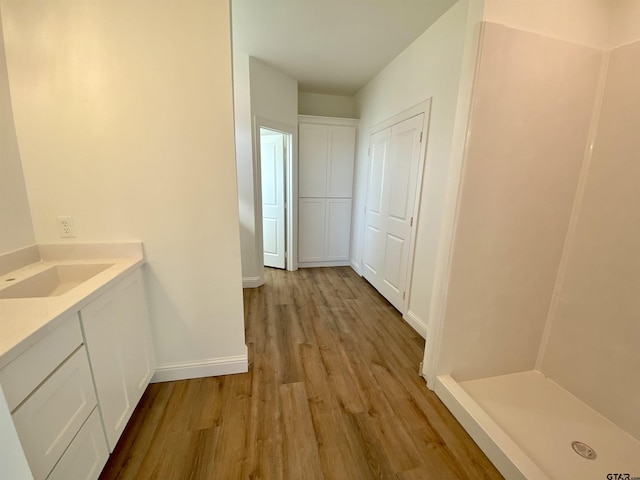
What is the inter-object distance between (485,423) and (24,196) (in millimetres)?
2714

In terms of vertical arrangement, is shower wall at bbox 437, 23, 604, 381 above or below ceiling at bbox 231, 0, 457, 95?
below

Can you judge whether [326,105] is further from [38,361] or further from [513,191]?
[38,361]

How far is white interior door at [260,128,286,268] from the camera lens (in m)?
3.52

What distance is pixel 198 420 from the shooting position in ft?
4.76

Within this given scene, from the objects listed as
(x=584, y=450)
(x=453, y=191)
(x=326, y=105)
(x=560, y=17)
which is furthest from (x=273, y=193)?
(x=584, y=450)

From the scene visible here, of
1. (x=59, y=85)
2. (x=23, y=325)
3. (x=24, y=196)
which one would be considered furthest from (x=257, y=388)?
A: (x=59, y=85)

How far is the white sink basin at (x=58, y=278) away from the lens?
4.09 feet

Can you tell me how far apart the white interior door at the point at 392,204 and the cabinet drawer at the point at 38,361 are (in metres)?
2.41

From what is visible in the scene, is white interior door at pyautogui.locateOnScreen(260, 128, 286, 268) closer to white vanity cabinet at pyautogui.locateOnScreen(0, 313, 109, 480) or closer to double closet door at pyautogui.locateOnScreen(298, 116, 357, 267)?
double closet door at pyautogui.locateOnScreen(298, 116, 357, 267)

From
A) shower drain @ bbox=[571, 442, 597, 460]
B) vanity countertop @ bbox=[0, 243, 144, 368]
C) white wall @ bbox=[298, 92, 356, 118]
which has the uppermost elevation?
white wall @ bbox=[298, 92, 356, 118]

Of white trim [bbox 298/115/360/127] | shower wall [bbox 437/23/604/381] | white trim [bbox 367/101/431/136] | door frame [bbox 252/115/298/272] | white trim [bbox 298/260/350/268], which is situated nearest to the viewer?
shower wall [bbox 437/23/604/381]

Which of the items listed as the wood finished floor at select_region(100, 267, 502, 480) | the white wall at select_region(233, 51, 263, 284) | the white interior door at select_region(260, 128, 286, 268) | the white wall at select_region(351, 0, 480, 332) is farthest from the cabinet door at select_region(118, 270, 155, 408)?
the white interior door at select_region(260, 128, 286, 268)

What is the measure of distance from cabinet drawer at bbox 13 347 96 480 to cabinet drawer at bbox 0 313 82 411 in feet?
0.10

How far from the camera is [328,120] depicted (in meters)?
3.59
